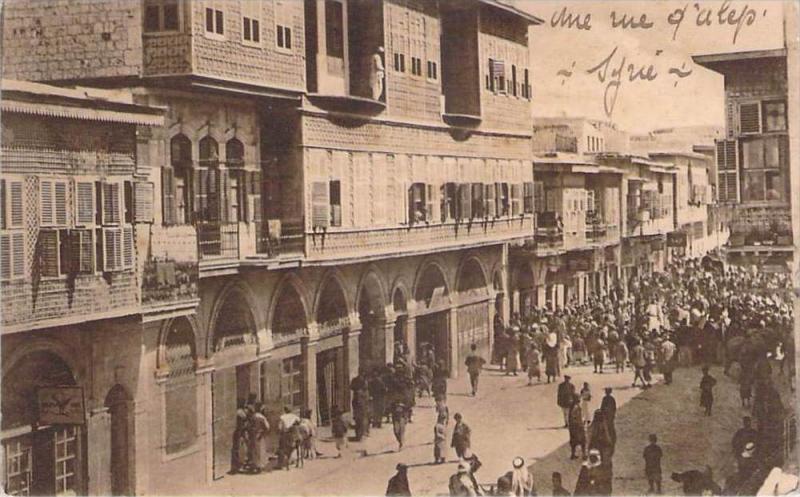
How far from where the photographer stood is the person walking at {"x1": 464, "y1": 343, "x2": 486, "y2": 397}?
13967mm

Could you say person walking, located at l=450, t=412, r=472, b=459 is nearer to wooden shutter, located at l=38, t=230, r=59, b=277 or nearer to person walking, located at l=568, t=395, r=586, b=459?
person walking, located at l=568, t=395, r=586, b=459

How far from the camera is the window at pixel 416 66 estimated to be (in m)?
14.9

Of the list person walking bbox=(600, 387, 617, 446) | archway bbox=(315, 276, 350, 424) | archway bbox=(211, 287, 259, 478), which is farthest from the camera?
archway bbox=(315, 276, 350, 424)

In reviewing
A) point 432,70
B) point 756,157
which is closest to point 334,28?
point 432,70

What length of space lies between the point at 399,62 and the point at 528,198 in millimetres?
2824

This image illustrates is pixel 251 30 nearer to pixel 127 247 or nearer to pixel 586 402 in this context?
pixel 127 247

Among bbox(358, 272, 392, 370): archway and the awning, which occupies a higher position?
the awning

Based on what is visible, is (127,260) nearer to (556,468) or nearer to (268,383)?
(268,383)

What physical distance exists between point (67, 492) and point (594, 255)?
7.99 m

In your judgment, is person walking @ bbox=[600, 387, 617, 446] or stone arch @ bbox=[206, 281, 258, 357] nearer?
stone arch @ bbox=[206, 281, 258, 357]

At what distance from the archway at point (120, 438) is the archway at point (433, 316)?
441 cm

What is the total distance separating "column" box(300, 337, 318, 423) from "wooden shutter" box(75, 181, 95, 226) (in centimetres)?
398

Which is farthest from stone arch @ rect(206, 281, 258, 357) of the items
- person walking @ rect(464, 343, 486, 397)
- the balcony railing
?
person walking @ rect(464, 343, 486, 397)

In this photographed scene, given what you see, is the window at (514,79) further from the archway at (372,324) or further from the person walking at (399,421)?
the person walking at (399,421)
